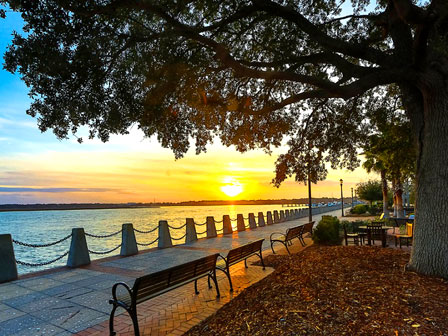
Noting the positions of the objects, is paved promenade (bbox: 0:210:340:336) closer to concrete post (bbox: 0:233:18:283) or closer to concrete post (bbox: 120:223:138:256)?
concrete post (bbox: 0:233:18:283)

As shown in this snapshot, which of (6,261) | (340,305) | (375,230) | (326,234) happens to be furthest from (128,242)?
(375,230)

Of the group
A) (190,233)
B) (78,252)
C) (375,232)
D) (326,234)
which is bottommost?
(190,233)

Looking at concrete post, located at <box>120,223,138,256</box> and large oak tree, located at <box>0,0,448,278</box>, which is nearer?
large oak tree, located at <box>0,0,448,278</box>

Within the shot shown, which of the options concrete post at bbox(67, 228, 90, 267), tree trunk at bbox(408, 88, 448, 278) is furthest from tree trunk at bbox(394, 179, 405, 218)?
concrete post at bbox(67, 228, 90, 267)

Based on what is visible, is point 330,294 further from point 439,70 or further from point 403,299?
point 439,70

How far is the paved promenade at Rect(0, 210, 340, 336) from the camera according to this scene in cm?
476

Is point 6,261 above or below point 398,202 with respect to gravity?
below

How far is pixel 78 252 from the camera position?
951cm

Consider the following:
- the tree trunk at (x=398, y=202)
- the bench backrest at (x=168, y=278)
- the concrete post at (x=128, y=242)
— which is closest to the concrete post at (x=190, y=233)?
the concrete post at (x=128, y=242)

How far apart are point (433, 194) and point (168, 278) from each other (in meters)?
5.42

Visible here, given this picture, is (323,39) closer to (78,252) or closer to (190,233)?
(78,252)

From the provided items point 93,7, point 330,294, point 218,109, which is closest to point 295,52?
point 218,109

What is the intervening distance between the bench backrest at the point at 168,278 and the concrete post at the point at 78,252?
18.1 feet

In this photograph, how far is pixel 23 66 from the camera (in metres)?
6.36
